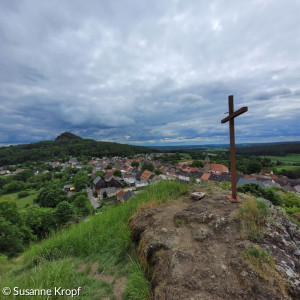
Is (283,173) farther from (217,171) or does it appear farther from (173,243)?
(173,243)

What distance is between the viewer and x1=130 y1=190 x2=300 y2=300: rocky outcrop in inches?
72.1

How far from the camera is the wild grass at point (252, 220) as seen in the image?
8.63 ft

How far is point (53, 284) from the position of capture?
2.49 meters

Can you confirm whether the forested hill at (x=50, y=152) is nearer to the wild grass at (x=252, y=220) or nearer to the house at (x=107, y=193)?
the house at (x=107, y=193)

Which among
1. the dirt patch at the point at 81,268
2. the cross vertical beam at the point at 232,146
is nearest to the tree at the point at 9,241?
the dirt patch at the point at 81,268

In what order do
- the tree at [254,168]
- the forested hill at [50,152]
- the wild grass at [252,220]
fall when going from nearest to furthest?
1. the wild grass at [252,220]
2. the tree at [254,168]
3. the forested hill at [50,152]

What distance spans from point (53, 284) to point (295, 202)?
1909 centimetres

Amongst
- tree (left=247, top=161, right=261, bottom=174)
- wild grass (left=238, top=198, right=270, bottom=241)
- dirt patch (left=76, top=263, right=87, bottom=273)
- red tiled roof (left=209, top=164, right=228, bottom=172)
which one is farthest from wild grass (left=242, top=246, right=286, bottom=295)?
tree (left=247, top=161, right=261, bottom=174)

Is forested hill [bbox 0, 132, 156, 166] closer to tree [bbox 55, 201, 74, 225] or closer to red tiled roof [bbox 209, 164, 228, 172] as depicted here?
red tiled roof [bbox 209, 164, 228, 172]

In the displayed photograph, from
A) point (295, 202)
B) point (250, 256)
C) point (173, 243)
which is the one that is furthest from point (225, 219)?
point (295, 202)

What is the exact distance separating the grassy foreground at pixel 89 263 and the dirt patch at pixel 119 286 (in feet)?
0.15

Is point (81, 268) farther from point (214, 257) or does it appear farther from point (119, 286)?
point (214, 257)

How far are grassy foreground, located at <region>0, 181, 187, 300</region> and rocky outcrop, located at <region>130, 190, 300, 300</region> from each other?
0.34 m

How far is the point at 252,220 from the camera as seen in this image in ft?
9.55
